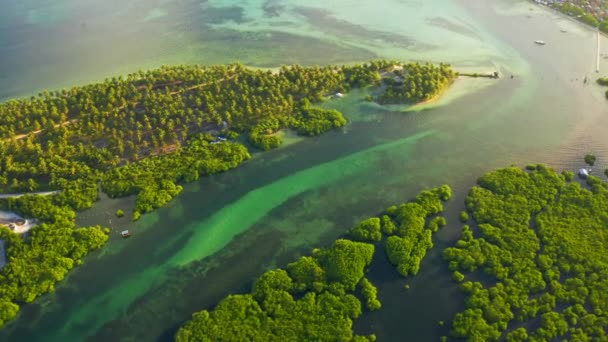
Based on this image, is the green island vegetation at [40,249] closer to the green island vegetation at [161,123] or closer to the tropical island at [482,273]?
the green island vegetation at [161,123]

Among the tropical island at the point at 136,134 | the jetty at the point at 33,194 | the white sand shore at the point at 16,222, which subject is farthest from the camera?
the jetty at the point at 33,194

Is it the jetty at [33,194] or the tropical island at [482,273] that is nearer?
the tropical island at [482,273]

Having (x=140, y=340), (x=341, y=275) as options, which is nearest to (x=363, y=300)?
(x=341, y=275)

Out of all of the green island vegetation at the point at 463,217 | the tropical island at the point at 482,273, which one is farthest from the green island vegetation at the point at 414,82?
the green island vegetation at the point at 463,217

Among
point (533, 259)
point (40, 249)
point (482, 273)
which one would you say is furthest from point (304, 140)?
point (40, 249)

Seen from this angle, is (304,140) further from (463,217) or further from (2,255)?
(2,255)

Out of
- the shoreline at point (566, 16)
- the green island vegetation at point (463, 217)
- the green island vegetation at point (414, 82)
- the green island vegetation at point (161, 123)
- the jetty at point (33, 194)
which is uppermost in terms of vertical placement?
the shoreline at point (566, 16)

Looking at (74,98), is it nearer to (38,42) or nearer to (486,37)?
(38,42)

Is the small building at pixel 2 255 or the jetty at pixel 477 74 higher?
the jetty at pixel 477 74
